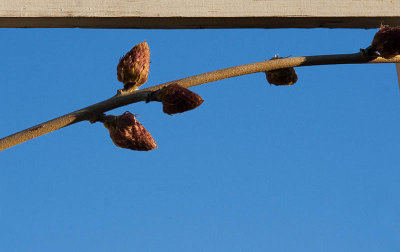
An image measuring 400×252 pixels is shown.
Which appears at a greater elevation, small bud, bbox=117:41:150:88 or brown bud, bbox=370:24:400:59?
brown bud, bbox=370:24:400:59

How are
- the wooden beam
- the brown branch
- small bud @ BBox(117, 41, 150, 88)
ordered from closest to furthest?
the brown branch, small bud @ BBox(117, 41, 150, 88), the wooden beam

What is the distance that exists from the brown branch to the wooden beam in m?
0.21

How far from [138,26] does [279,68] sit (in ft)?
1.10

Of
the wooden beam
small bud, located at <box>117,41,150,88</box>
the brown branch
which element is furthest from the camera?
the wooden beam

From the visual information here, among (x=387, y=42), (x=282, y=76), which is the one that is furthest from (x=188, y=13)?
(x=387, y=42)

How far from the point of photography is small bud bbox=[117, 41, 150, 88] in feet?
2.85

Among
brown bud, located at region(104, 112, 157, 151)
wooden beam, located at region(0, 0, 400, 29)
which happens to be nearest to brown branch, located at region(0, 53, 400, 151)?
brown bud, located at region(104, 112, 157, 151)

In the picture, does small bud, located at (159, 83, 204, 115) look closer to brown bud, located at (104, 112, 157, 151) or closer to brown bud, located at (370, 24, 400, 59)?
brown bud, located at (104, 112, 157, 151)

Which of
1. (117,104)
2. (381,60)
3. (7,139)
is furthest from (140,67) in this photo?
(381,60)

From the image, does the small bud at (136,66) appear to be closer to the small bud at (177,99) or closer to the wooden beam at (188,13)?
the small bud at (177,99)

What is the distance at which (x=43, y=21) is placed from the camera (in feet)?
3.63

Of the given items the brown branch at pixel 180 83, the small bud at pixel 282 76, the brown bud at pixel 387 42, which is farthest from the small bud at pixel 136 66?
the brown bud at pixel 387 42

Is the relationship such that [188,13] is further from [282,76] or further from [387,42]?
[387,42]

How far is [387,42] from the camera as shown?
0.91 meters
